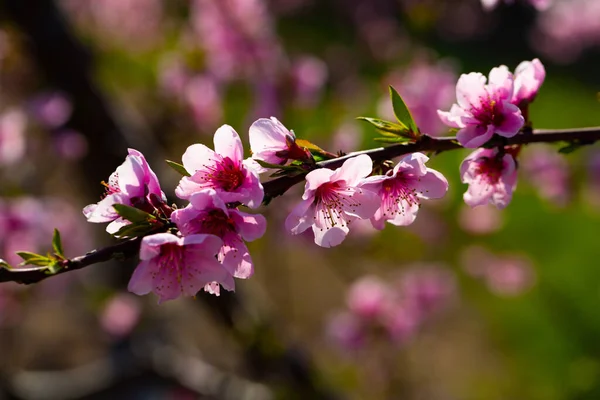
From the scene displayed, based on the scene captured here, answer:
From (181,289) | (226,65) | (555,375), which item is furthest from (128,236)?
(555,375)

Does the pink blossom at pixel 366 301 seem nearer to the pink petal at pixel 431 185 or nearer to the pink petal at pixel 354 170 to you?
the pink petal at pixel 431 185

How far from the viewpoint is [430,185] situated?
0.90m

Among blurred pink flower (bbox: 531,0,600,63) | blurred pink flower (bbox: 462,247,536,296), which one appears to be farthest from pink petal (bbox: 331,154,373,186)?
blurred pink flower (bbox: 531,0,600,63)

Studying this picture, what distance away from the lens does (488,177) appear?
3.02 ft

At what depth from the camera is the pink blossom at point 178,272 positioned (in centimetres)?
79

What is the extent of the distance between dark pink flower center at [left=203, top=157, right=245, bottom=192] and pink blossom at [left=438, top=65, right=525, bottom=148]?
1.03ft

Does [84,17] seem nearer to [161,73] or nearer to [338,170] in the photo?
[161,73]

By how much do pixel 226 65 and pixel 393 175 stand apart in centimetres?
215

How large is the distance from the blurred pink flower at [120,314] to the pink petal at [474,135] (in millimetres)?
2188

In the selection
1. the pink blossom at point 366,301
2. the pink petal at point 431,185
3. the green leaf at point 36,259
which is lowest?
the pink blossom at point 366,301

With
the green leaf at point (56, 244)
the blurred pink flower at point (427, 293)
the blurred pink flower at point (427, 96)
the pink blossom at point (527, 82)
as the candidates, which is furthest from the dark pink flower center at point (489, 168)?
the blurred pink flower at point (427, 293)

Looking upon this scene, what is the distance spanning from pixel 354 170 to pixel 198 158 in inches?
8.8

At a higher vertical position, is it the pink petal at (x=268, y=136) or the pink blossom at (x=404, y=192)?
the pink petal at (x=268, y=136)

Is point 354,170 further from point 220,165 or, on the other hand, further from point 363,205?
point 220,165
